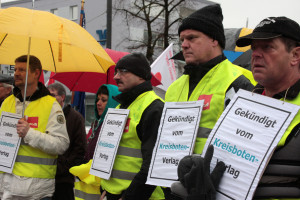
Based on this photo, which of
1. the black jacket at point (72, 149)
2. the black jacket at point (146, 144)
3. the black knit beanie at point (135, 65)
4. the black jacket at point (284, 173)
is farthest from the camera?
the black jacket at point (72, 149)

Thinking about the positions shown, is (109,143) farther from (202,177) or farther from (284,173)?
(284,173)

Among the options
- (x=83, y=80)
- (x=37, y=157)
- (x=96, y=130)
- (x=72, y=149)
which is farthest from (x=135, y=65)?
(x=83, y=80)

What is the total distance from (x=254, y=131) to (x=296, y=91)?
28 cm

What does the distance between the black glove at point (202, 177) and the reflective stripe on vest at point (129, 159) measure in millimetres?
1429

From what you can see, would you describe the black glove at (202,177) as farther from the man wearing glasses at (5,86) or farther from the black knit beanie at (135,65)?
the man wearing glasses at (5,86)

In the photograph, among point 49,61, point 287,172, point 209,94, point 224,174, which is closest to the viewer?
point 287,172

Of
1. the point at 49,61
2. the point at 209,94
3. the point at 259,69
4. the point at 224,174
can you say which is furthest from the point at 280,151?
the point at 49,61

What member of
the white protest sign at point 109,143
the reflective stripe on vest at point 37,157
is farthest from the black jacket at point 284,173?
the reflective stripe on vest at point 37,157

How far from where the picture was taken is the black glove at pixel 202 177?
199 centimetres

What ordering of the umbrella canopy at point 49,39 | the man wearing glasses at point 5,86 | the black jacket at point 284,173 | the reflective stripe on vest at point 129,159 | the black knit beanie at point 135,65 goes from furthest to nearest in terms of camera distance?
the man wearing glasses at point 5,86, the umbrella canopy at point 49,39, the black knit beanie at point 135,65, the reflective stripe on vest at point 129,159, the black jacket at point 284,173

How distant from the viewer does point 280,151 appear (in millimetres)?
1937

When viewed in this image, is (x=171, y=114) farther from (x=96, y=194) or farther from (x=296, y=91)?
(x=96, y=194)

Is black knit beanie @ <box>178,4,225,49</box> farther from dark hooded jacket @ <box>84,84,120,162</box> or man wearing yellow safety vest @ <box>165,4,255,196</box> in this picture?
dark hooded jacket @ <box>84,84,120,162</box>

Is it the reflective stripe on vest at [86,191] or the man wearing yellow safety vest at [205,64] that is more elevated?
the man wearing yellow safety vest at [205,64]
